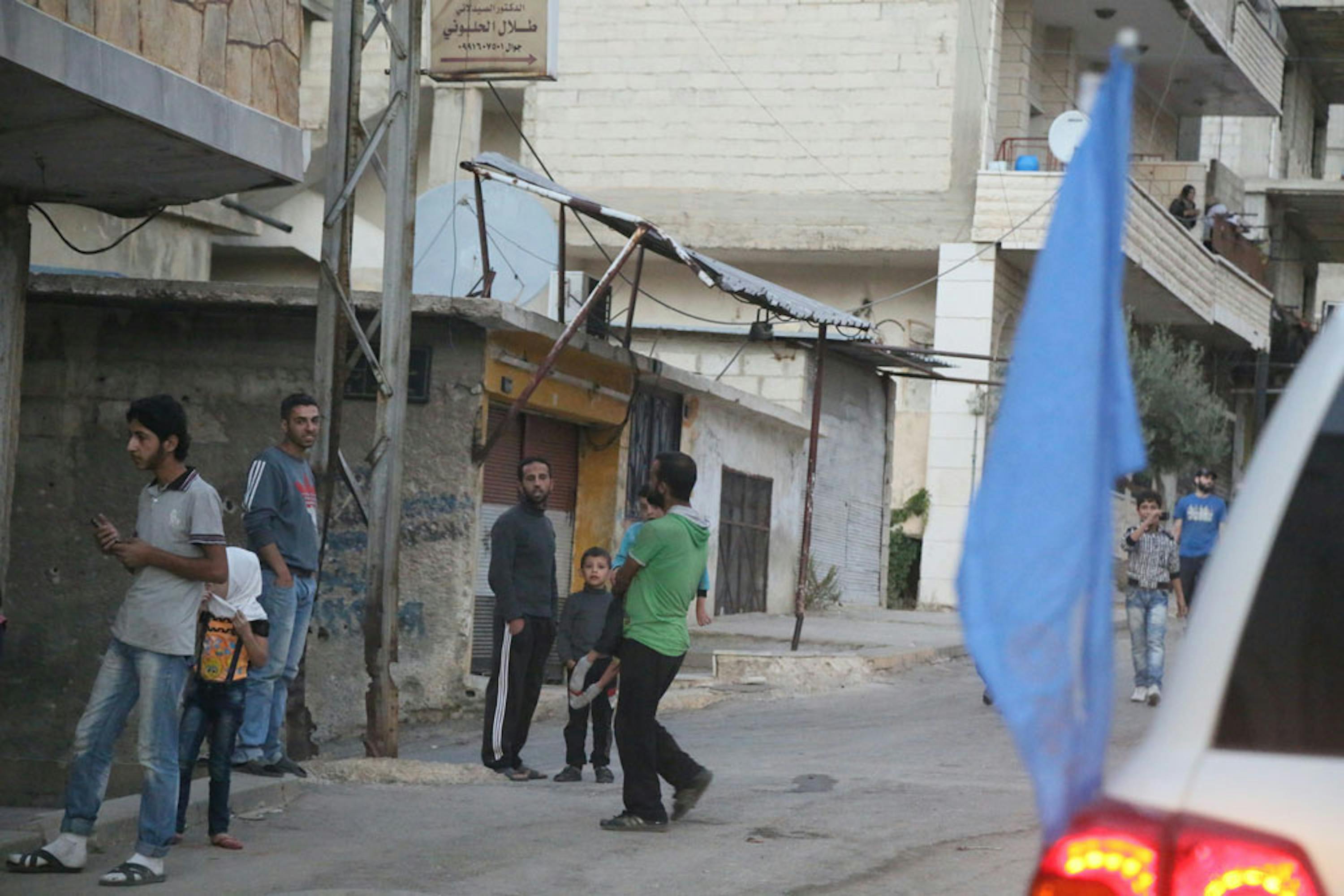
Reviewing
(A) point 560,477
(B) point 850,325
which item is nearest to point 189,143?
(A) point 560,477

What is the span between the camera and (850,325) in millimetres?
16547

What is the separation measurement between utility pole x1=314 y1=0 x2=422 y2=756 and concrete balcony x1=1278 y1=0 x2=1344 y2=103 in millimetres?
30211

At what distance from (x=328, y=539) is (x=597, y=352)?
2.89 metres

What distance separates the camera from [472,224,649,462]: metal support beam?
13.0 meters

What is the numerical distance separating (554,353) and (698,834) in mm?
5143

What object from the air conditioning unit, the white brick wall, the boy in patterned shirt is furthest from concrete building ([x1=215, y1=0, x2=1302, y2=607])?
the boy in patterned shirt

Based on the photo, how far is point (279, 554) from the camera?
935 cm

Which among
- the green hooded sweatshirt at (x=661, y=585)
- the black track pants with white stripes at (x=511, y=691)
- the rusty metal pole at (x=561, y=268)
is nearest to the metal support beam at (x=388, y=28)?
the black track pants with white stripes at (x=511, y=691)

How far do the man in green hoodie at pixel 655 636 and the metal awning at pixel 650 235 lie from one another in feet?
14.9

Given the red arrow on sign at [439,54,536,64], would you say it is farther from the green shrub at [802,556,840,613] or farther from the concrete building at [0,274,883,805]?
the green shrub at [802,556,840,613]

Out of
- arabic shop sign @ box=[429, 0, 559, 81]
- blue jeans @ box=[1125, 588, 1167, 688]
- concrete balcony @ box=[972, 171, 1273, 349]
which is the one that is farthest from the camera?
concrete balcony @ box=[972, 171, 1273, 349]

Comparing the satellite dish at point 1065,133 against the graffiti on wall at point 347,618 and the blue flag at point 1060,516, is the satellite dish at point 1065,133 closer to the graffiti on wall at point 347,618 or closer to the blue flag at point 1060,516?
the graffiti on wall at point 347,618

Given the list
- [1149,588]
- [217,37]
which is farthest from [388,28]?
[1149,588]

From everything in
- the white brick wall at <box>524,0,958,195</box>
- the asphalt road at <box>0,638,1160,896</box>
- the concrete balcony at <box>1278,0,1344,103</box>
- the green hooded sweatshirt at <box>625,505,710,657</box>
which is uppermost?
the concrete balcony at <box>1278,0,1344,103</box>
